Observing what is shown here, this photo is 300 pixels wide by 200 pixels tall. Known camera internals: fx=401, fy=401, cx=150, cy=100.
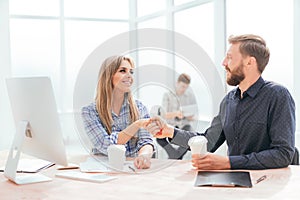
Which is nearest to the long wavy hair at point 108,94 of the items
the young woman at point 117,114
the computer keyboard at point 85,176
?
the young woman at point 117,114

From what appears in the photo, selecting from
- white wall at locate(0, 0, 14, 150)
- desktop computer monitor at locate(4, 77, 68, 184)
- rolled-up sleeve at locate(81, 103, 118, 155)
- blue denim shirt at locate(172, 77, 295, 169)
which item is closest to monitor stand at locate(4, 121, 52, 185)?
desktop computer monitor at locate(4, 77, 68, 184)

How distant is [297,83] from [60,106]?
10.3ft

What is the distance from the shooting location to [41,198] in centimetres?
141

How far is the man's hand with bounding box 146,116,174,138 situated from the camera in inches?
78.9

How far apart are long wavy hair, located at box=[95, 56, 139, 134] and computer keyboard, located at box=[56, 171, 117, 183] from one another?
0.49m

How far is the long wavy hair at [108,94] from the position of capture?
2217mm

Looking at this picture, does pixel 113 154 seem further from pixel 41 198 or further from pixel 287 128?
pixel 287 128

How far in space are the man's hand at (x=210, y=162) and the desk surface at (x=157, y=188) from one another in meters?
0.04

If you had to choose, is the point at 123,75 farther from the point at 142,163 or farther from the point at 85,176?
the point at 85,176

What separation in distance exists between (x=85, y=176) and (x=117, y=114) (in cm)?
61

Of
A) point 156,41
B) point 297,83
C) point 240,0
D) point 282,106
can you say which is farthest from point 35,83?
point 240,0

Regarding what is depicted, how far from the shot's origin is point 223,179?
158cm

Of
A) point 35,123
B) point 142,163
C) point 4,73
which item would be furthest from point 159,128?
point 4,73

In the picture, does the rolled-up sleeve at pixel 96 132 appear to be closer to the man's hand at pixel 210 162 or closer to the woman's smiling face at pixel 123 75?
the woman's smiling face at pixel 123 75
